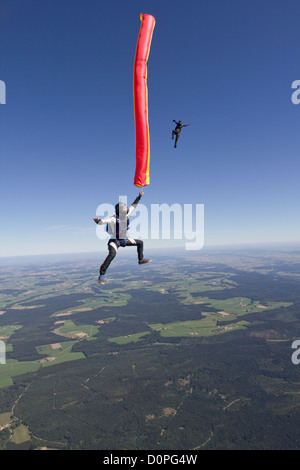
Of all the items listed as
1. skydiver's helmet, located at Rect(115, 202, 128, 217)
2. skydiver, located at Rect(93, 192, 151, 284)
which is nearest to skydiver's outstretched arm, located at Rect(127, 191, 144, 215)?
skydiver, located at Rect(93, 192, 151, 284)

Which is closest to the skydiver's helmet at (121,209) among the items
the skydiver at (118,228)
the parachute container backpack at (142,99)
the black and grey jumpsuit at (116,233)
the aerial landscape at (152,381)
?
the skydiver at (118,228)

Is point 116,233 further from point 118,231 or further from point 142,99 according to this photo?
point 142,99

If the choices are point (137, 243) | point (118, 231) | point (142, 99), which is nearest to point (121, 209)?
point (118, 231)

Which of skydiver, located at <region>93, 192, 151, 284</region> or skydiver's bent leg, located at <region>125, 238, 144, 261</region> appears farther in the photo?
skydiver's bent leg, located at <region>125, 238, 144, 261</region>

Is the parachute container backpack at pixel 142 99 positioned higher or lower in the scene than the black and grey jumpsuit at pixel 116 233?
higher

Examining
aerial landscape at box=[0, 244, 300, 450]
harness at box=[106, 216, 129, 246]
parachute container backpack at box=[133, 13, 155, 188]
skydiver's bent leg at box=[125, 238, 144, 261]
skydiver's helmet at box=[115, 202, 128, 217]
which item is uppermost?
parachute container backpack at box=[133, 13, 155, 188]

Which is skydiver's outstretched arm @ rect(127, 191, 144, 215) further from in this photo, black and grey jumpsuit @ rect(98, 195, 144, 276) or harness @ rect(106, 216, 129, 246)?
harness @ rect(106, 216, 129, 246)

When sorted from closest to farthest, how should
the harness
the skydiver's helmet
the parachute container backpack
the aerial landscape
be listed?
1. the parachute container backpack
2. the skydiver's helmet
3. the harness
4. the aerial landscape

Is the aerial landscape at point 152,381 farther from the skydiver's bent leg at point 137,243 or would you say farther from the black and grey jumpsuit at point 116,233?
the black and grey jumpsuit at point 116,233

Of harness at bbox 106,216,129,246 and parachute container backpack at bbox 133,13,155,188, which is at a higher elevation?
parachute container backpack at bbox 133,13,155,188

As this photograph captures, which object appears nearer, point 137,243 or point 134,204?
point 134,204
